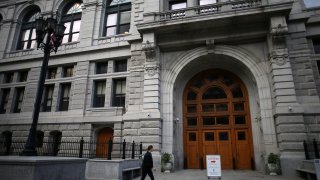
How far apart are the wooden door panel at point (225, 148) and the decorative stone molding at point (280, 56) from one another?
19.7ft

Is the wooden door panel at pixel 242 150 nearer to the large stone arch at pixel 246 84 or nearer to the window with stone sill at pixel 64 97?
the large stone arch at pixel 246 84

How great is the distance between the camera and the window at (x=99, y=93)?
763 inches

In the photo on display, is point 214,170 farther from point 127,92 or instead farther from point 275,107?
point 127,92

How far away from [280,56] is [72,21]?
739 inches

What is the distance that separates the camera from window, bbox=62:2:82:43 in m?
22.1

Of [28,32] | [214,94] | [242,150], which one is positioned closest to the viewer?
[242,150]

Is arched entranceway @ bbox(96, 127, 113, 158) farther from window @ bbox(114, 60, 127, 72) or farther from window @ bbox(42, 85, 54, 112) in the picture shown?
window @ bbox(42, 85, 54, 112)

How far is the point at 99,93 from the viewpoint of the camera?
19.7m

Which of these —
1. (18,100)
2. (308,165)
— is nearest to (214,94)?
(308,165)

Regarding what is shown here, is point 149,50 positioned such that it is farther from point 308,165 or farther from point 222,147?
point 308,165

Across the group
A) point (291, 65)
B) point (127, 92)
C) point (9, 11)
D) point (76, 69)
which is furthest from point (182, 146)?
point (9, 11)

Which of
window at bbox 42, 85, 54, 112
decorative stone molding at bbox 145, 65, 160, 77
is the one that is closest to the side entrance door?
decorative stone molding at bbox 145, 65, 160, 77

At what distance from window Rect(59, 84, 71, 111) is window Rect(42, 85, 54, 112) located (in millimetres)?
1232

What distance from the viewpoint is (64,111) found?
19.5 metres
